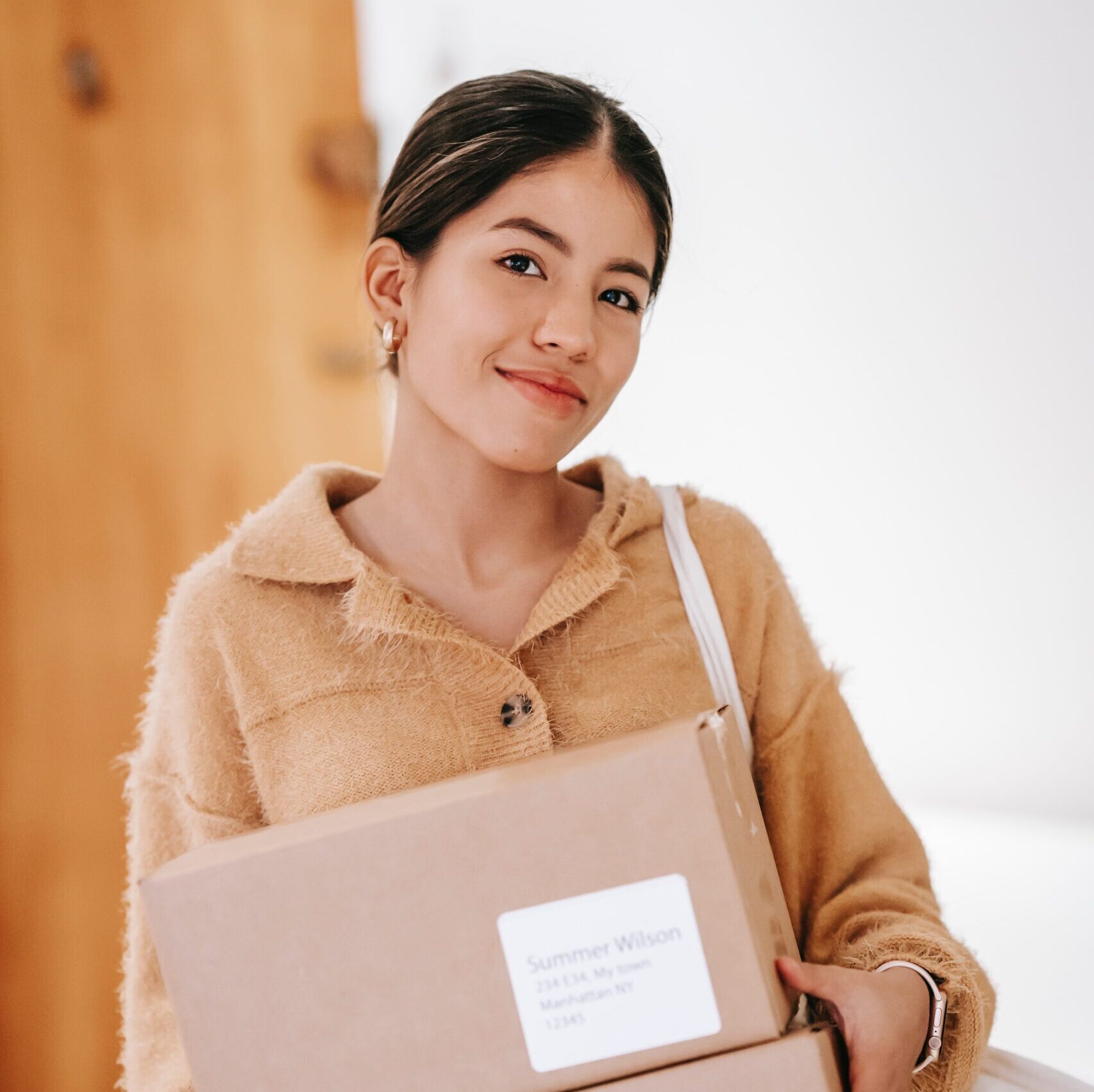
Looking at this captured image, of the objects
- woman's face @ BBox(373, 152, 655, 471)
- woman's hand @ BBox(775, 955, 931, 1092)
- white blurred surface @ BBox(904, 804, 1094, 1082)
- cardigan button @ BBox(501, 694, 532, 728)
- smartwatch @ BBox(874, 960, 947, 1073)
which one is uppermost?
woman's face @ BBox(373, 152, 655, 471)

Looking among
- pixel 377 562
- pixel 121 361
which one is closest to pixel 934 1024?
pixel 377 562

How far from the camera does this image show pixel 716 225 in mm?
1270

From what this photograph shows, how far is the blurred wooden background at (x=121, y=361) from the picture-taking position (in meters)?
1.45

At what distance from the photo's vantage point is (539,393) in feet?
2.61

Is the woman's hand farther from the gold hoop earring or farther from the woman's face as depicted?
the gold hoop earring

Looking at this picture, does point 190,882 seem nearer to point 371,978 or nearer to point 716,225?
point 371,978

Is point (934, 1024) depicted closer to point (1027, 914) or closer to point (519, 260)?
point (1027, 914)

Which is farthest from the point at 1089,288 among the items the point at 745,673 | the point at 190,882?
the point at 190,882

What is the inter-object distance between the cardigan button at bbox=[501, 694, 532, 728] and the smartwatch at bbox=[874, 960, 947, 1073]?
28 centimetres

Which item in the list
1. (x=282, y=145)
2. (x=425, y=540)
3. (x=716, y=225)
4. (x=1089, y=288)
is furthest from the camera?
(x=282, y=145)

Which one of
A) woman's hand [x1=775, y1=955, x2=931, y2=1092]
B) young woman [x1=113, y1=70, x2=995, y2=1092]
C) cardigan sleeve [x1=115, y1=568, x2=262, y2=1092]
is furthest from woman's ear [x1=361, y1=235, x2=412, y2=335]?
woman's hand [x1=775, y1=955, x2=931, y2=1092]

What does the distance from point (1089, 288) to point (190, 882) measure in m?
0.89

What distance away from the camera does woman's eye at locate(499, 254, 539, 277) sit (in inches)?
31.3

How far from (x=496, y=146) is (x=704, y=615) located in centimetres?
38
